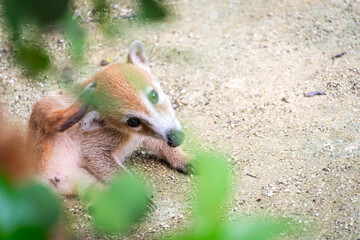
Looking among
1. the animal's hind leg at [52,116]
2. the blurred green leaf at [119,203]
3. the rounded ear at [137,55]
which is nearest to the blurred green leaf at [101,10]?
the blurred green leaf at [119,203]

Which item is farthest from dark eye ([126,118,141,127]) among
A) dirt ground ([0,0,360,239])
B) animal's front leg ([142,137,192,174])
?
dirt ground ([0,0,360,239])

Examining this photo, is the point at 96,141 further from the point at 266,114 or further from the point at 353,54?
the point at 353,54

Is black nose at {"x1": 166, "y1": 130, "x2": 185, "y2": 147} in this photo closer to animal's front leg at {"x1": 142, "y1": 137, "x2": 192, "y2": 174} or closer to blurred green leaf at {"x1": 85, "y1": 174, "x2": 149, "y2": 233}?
animal's front leg at {"x1": 142, "y1": 137, "x2": 192, "y2": 174}

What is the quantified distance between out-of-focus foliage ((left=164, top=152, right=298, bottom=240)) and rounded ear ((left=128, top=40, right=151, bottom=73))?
11.7 ft

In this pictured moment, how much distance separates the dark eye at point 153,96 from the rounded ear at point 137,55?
580 mm

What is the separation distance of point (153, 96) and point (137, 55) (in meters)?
0.78

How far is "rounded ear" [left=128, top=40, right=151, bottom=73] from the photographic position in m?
4.60

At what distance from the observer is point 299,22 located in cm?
577

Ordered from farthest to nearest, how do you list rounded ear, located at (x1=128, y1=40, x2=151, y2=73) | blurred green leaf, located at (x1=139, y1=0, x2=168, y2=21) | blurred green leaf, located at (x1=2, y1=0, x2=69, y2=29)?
rounded ear, located at (x1=128, y1=40, x2=151, y2=73) → blurred green leaf, located at (x1=139, y1=0, x2=168, y2=21) → blurred green leaf, located at (x1=2, y1=0, x2=69, y2=29)

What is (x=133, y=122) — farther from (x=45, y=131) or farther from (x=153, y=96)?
(x=45, y=131)

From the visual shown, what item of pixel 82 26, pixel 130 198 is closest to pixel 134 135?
pixel 82 26

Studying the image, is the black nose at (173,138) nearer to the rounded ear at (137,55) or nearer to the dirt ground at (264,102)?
the dirt ground at (264,102)

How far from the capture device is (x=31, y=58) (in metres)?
1.30

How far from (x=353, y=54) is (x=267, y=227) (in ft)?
15.1
